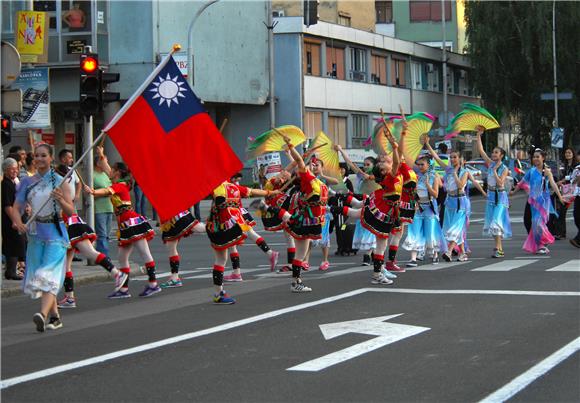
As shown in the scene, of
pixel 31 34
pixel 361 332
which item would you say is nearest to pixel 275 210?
pixel 31 34

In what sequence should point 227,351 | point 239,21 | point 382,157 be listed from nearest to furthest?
point 227,351
point 382,157
point 239,21

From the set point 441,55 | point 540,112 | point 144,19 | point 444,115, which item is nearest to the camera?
point 144,19

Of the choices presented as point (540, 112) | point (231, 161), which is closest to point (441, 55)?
point (540, 112)

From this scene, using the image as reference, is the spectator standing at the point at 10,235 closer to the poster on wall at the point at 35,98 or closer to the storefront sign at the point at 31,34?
the storefront sign at the point at 31,34

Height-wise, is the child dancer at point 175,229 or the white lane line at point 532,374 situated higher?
the child dancer at point 175,229

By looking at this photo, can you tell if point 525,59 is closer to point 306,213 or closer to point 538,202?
point 538,202

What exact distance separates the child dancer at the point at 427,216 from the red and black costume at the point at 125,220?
17.4 ft

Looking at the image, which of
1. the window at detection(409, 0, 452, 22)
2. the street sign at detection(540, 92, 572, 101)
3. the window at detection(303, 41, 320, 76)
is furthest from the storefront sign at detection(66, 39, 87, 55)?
the window at detection(409, 0, 452, 22)

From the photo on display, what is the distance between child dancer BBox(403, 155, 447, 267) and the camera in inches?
728

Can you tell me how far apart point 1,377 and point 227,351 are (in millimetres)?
1983

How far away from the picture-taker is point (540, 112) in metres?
60.2

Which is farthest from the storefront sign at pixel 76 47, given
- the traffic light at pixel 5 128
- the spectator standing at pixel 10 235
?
the spectator standing at pixel 10 235

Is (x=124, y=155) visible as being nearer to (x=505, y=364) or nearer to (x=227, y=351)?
(x=227, y=351)

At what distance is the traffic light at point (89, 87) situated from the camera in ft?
57.7
